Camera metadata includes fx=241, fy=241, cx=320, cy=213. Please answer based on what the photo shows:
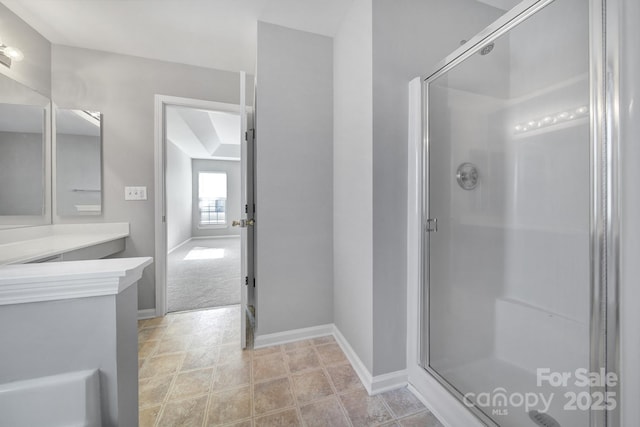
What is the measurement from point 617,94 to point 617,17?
0.70ft

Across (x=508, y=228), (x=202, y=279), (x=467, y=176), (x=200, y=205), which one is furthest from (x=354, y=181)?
(x=200, y=205)

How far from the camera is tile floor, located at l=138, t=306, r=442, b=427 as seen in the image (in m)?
1.20

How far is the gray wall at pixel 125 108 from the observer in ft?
6.85

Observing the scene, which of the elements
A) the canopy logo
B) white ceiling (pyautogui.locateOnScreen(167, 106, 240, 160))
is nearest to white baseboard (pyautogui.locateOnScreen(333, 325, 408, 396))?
the canopy logo

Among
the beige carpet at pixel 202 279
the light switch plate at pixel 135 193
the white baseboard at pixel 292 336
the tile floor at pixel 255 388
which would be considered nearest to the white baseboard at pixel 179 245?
the beige carpet at pixel 202 279

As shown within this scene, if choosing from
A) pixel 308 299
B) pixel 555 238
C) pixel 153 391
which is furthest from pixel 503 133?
pixel 153 391

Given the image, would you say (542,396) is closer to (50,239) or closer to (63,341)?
(63,341)

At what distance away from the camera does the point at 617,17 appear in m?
0.67

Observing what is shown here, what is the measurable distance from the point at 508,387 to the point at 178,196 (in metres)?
6.71

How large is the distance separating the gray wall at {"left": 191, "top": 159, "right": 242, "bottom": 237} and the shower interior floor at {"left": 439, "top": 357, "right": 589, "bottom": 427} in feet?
22.6

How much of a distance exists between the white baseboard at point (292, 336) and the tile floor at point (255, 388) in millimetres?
40

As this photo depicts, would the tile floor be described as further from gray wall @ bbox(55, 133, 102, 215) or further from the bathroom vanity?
gray wall @ bbox(55, 133, 102, 215)

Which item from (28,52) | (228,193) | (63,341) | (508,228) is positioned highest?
(28,52)

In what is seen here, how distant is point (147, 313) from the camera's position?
88.4 inches
